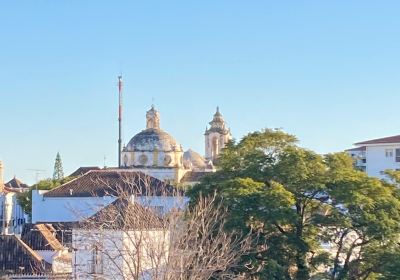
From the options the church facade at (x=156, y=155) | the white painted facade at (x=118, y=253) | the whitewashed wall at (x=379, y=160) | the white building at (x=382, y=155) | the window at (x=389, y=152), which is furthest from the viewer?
the church facade at (x=156, y=155)

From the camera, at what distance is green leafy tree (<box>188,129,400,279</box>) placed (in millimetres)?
26703

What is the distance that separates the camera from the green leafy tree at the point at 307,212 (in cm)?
2670

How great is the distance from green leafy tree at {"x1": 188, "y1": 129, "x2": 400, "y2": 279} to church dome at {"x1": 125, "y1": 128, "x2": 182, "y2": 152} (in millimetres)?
46656

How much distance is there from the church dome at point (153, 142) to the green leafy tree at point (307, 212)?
153 feet

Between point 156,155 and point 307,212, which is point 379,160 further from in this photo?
point 307,212

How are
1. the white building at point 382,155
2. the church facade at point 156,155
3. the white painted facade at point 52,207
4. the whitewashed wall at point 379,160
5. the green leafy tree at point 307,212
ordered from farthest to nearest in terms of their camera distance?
the church facade at point 156,155
the whitewashed wall at point 379,160
the white building at point 382,155
the white painted facade at point 52,207
the green leafy tree at point 307,212

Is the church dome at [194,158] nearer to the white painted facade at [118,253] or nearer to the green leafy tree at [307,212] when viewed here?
the green leafy tree at [307,212]

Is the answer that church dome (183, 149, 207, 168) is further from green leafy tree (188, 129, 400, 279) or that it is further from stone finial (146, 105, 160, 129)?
green leafy tree (188, 129, 400, 279)

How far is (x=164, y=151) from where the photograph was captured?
7569cm

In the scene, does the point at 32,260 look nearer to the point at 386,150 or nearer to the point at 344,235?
the point at 344,235

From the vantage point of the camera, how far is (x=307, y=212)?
28.7 meters

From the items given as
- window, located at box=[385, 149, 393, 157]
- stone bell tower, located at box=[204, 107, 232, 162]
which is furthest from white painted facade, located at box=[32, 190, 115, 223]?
stone bell tower, located at box=[204, 107, 232, 162]

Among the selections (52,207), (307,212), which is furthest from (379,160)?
(307,212)

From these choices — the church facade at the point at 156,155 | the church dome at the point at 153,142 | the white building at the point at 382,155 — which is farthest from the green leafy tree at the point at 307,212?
the church dome at the point at 153,142
